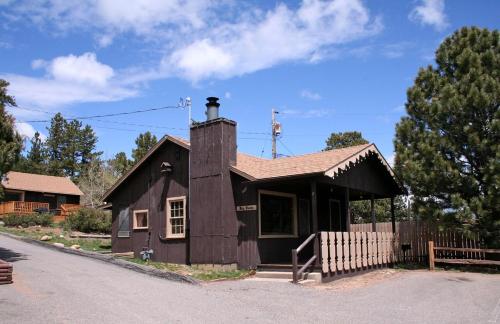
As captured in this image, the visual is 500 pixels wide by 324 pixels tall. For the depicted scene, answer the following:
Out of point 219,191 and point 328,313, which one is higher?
point 219,191

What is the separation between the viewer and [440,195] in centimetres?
1845

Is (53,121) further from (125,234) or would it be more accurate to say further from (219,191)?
(219,191)

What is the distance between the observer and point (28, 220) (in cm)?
3200

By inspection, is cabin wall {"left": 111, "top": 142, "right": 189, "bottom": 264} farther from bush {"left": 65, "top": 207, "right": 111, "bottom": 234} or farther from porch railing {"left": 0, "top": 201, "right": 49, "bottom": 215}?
porch railing {"left": 0, "top": 201, "right": 49, "bottom": 215}

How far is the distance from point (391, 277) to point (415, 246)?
482cm

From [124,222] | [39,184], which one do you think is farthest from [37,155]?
[124,222]

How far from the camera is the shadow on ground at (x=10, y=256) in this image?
1706cm

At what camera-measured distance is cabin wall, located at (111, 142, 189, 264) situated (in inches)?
720

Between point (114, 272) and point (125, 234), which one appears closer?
point (114, 272)

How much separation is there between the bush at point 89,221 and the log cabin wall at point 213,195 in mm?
14938

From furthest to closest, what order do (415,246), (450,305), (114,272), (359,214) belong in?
1. (359,214)
2. (415,246)
3. (114,272)
4. (450,305)

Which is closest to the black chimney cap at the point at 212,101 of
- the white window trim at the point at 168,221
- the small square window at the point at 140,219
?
the white window trim at the point at 168,221

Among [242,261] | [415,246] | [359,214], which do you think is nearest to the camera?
[242,261]

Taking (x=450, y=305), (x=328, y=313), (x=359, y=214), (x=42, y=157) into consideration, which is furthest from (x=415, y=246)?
(x=42, y=157)
